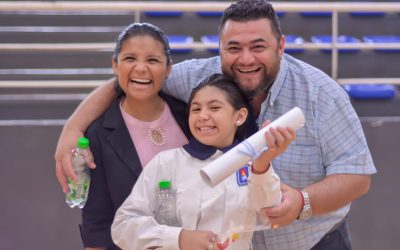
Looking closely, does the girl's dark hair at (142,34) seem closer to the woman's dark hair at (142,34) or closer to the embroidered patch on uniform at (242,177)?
the woman's dark hair at (142,34)

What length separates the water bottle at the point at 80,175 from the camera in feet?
7.27

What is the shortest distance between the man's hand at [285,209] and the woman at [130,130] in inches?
17.2

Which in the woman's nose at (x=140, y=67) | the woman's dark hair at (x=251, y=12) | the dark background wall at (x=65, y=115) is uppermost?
the woman's dark hair at (x=251, y=12)

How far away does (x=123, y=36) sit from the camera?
2293 mm

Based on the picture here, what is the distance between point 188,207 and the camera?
2035mm

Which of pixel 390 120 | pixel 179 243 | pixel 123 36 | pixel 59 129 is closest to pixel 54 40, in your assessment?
pixel 59 129

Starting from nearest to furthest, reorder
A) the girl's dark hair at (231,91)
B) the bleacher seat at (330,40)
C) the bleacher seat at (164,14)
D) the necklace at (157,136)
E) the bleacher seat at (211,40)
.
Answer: the girl's dark hair at (231,91) → the necklace at (157,136) → the bleacher seat at (211,40) → the bleacher seat at (330,40) → the bleacher seat at (164,14)

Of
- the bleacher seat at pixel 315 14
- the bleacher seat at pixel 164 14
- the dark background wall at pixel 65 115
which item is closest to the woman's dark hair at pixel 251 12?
the dark background wall at pixel 65 115

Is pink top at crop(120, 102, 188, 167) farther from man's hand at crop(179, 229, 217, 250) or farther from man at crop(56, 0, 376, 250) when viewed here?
man's hand at crop(179, 229, 217, 250)

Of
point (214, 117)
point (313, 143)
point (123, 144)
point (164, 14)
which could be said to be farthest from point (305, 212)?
point (164, 14)

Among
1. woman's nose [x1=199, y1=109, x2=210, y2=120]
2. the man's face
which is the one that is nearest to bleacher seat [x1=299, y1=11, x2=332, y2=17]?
the man's face

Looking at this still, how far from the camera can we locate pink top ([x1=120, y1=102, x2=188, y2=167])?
226 cm

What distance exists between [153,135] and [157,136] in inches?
0.5

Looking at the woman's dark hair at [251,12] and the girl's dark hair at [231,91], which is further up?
the woman's dark hair at [251,12]
